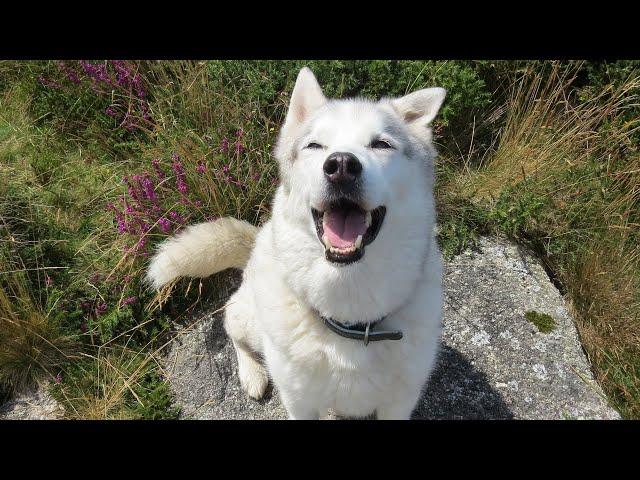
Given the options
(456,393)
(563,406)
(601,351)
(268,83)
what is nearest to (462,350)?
Answer: (456,393)

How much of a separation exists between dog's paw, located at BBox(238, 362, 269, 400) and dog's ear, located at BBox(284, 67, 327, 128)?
169cm

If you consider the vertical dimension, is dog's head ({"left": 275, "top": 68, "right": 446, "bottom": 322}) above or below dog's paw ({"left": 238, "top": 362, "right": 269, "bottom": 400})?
above

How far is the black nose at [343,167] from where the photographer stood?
6.62ft

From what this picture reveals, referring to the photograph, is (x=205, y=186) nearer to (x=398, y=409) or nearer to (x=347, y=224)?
(x=347, y=224)

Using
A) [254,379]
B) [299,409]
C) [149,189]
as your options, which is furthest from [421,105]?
[149,189]

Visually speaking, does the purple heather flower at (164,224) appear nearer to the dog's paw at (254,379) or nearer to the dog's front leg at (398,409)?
the dog's paw at (254,379)

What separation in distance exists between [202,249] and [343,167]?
55.1 inches

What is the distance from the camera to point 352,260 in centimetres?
206

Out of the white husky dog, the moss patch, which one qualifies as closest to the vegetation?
the moss patch

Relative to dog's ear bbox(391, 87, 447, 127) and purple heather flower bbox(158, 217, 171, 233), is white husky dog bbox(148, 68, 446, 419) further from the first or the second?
purple heather flower bbox(158, 217, 171, 233)

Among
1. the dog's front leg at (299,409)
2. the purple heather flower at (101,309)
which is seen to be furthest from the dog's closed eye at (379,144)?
the purple heather flower at (101,309)

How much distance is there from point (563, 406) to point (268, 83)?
3.34m

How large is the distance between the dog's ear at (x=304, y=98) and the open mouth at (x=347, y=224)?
2.28 feet

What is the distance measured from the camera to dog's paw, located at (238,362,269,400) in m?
3.22
